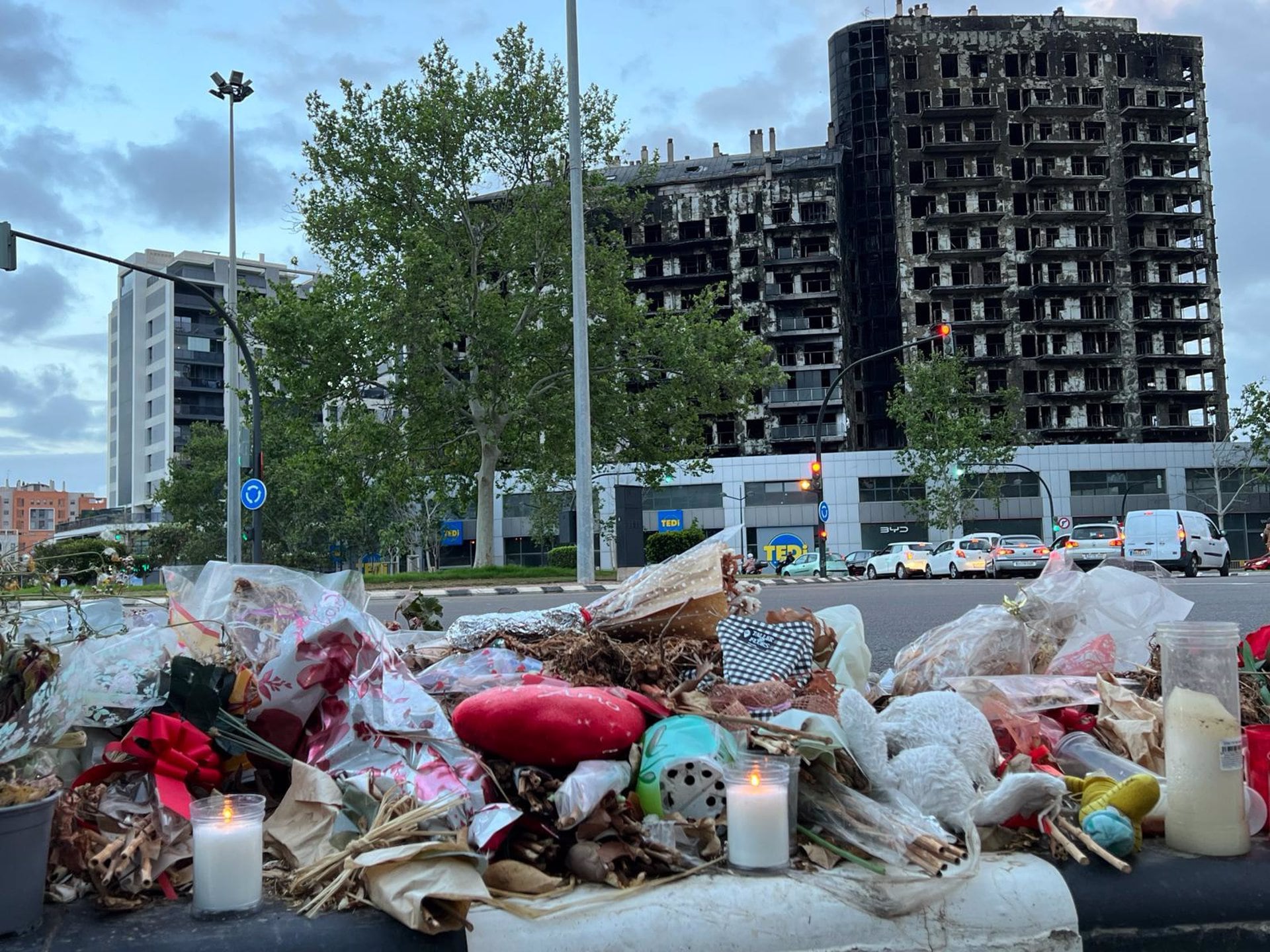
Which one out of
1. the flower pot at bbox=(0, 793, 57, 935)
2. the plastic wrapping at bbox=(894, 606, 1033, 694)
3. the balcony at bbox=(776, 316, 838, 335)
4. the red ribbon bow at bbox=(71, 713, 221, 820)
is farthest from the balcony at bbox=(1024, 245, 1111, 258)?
the flower pot at bbox=(0, 793, 57, 935)

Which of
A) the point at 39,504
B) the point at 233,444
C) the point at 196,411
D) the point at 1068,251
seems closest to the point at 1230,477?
the point at 1068,251

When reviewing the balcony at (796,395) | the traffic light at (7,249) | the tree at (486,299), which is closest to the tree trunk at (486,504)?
the tree at (486,299)

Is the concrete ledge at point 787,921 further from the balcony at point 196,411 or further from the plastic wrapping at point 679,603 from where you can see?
the balcony at point 196,411

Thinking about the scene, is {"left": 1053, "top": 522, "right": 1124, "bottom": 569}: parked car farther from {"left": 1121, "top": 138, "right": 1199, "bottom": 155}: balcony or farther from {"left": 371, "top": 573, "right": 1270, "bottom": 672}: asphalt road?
{"left": 1121, "top": 138, "right": 1199, "bottom": 155}: balcony

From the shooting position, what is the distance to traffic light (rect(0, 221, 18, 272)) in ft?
58.7

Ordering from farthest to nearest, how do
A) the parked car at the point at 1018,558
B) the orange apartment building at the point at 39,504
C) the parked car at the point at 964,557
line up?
the orange apartment building at the point at 39,504 → the parked car at the point at 964,557 → the parked car at the point at 1018,558

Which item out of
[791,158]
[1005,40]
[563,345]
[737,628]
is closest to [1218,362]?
[1005,40]

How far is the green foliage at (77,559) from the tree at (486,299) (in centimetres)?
2497

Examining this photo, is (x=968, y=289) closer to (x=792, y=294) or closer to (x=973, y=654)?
(x=792, y=294)

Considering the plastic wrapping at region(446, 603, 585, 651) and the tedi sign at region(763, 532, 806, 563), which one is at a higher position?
the plastic wrapping at region(446, 603, 585, 651)

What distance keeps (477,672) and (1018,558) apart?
92.1 feet

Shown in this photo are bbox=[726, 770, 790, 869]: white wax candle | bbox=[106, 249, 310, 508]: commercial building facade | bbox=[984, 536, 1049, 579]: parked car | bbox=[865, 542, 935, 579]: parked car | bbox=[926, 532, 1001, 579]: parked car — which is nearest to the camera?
bbox=[726, 770, 790, 869]: white wax candle

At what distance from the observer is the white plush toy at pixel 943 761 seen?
9.01 feet

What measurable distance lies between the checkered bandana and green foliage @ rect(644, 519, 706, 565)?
33.8 m
